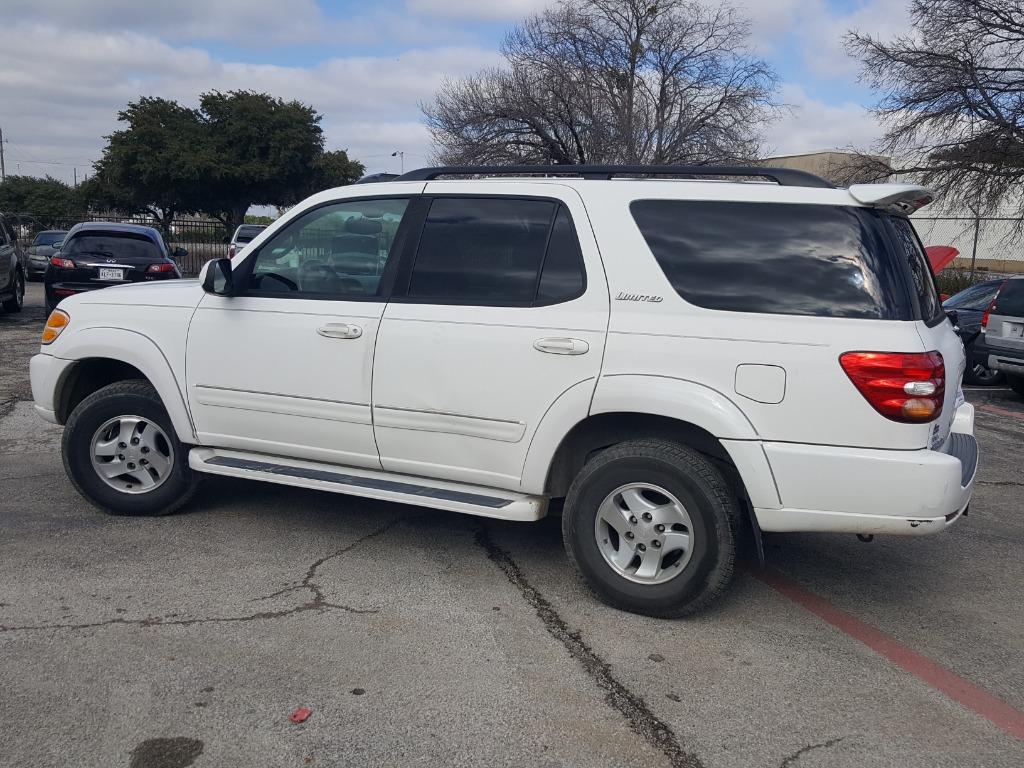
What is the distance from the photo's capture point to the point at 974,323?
40.7 feet

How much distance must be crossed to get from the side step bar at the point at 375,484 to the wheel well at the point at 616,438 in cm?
17

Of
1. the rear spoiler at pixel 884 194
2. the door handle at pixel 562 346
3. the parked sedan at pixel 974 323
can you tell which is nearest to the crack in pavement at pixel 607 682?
the door handle at pixel 562 346

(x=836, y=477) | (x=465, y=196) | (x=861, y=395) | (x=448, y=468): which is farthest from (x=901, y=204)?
(x=448, y=468)

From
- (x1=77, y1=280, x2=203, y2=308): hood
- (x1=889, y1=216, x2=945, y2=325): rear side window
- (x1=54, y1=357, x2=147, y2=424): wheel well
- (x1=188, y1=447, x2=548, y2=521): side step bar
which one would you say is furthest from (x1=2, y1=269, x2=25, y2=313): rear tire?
(x1=889, y1=216, x2=945, y2=325): rear side window

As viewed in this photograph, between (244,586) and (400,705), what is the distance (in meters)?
1.41

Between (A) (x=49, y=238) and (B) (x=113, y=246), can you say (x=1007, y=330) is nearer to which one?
(B) (x=113, y=246)

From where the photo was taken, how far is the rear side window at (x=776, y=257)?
3.99 m

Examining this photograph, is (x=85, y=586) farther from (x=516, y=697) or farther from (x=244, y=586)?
(x=516, y=697)

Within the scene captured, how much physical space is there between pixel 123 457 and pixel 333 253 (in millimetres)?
1722

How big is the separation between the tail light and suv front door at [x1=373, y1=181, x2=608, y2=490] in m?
1.11

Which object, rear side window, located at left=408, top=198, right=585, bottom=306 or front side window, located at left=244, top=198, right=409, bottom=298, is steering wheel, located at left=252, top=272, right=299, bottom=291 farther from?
rear side window, located at left=408, top=198, right=585, bottom=306

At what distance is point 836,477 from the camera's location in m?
3.92

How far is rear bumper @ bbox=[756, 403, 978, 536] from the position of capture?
3.86 metres

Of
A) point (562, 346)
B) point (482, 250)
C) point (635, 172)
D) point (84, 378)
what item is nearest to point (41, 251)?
→ point (84, 378)
